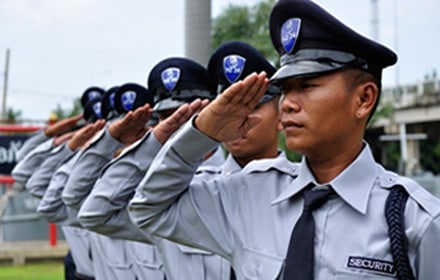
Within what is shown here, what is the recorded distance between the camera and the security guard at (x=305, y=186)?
1907 millimetres

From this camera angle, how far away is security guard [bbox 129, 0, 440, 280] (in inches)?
75.1

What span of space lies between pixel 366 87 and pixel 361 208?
1.11 ft

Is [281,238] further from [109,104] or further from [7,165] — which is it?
[7,165]

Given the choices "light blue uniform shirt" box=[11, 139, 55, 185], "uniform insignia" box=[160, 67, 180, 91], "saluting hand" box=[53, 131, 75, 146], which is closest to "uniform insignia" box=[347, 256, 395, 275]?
"uniform insignia" box=[160, 67, 180, 91]

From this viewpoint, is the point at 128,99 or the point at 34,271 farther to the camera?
the point at 34,271

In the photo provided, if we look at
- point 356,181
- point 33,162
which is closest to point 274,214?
point 356,181


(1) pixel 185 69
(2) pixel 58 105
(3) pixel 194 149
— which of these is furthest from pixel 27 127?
(2) pixel 58 105

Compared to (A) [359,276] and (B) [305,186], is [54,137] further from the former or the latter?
(A) [359,276]

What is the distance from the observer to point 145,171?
9.29ft

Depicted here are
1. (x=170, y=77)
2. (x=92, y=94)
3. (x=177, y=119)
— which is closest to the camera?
(x=177, y=119)

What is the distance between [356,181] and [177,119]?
0.74 metres

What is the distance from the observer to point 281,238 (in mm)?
2072

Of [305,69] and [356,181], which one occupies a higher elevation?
[305,69]

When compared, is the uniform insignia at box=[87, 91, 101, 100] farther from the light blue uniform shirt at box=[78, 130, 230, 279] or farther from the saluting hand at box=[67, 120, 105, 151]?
the light blue uniform shirt at box=[78, 130, 230, 279]
